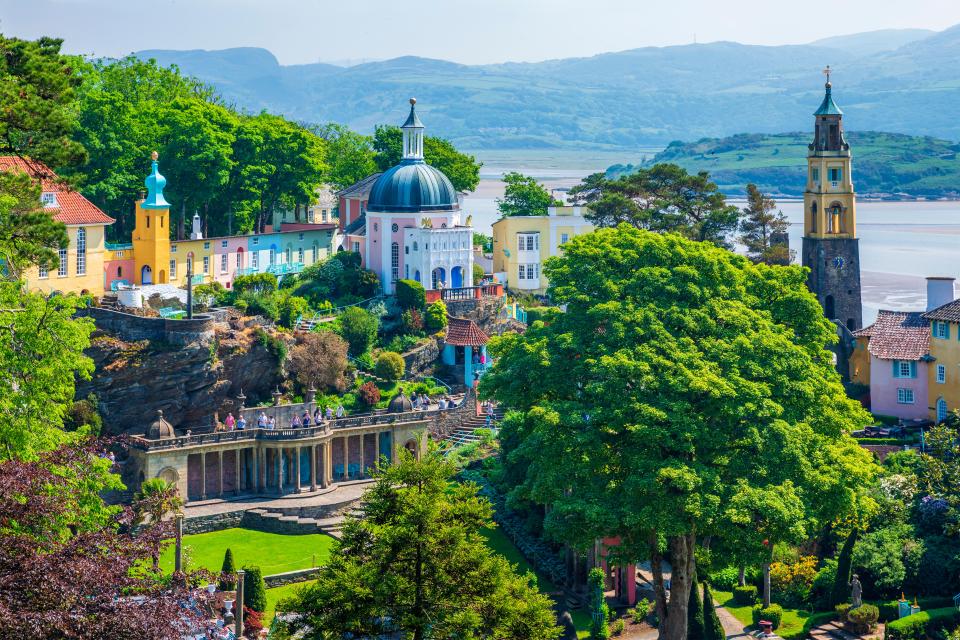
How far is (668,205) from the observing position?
9194 centimetres

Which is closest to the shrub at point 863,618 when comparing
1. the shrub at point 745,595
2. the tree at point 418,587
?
the shrub at point 745,595

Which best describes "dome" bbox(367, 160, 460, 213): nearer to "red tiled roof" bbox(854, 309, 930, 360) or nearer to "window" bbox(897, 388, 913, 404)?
"red tiled roof" bbox(854, 309, 930, 360)

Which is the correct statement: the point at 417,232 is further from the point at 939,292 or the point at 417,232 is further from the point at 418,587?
the point at 418,587

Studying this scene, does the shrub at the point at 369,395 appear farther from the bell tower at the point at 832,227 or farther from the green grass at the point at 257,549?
the bell tower at the point at 832,227

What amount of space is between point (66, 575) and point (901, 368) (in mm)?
49527

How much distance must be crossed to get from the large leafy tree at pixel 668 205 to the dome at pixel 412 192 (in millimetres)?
11183

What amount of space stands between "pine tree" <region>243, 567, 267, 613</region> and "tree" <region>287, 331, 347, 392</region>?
19.8 m

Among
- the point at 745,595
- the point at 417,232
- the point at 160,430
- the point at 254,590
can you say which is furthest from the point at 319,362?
the point at 745,595

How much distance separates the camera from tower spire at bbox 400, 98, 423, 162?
287 ft

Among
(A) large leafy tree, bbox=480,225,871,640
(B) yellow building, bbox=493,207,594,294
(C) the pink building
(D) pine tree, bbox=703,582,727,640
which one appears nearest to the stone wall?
(A) large leafy tree, bbox=480,225,871,640

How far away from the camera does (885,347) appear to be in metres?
72.5

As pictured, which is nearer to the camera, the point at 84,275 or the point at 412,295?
the point at 84,275

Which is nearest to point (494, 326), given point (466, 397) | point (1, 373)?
point (466, 397)

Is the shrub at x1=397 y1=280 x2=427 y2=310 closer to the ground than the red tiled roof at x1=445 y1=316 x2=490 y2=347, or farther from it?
farther from it
